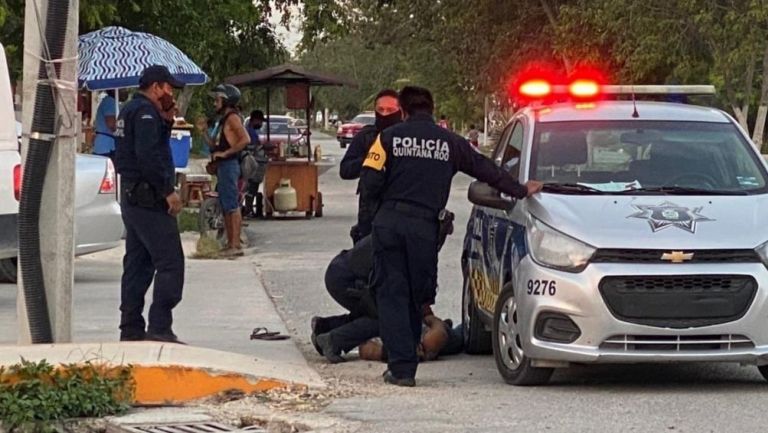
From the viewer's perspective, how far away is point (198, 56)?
25.3 m

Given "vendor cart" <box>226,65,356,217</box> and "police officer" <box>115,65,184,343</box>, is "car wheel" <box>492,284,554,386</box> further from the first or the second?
"vendor cart" <box>226,65,356,217</box>

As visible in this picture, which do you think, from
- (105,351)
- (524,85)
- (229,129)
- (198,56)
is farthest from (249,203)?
(105,351)

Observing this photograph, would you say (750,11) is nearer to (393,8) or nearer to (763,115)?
(763,115)

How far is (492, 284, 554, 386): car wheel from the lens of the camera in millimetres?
7898

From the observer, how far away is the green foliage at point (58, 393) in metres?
6.79

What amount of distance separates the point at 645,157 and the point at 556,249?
1.27 meters

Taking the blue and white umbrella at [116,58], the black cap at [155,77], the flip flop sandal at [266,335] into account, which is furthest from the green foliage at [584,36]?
the black cap at [155,77]

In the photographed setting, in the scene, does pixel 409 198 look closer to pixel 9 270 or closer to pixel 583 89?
pixel 583 89

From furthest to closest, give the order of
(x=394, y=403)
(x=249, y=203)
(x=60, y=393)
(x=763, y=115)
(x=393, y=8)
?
(x=393, y=8) → (x=763, y=115) → (x=249, y=203) → (x=394, y=403) → (x=60, y=393)

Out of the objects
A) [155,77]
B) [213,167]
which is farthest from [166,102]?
[213,167]

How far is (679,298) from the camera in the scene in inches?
293

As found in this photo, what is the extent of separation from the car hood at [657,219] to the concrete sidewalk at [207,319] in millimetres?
1711

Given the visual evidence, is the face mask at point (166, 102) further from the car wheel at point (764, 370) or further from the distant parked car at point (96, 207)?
the car wheel at point (764, 370)

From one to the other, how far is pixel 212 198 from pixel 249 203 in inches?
210
